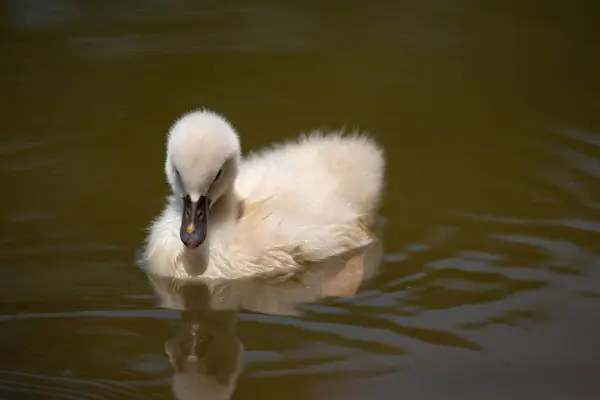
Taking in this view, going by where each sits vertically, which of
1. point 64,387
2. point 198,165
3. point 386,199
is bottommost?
point 64,387

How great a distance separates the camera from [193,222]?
11.5 feet

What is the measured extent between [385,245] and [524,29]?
2481 mm

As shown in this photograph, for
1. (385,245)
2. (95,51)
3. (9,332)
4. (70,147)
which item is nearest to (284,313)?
(385,245)

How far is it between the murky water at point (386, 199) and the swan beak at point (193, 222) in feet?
0.96

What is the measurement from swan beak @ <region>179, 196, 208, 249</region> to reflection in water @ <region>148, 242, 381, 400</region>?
Answer: 269mm

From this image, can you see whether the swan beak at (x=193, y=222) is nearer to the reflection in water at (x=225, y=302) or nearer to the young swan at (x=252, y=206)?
the young swan at (x=252, y=206)

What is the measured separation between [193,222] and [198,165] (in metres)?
0.20

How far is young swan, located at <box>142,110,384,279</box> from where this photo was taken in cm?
351

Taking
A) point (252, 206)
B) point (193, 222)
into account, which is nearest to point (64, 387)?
point (193, 222)

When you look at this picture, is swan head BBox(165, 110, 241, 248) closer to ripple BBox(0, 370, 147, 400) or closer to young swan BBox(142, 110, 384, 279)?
young swan BBox(142, 110, 384, 279)

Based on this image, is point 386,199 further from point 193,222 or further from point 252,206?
point 193,222

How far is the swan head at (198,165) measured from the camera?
3467 mm

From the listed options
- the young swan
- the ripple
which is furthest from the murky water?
the young swan

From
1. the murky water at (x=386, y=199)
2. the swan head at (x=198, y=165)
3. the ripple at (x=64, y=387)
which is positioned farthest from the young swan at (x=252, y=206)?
the ripple at (x=64, y=387)
